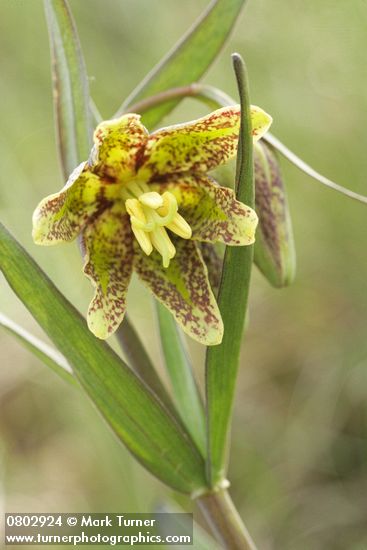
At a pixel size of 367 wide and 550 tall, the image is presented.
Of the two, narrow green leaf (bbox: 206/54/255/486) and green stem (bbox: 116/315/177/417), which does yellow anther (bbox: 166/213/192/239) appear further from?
green stem (bbox: 116/315/177/417)

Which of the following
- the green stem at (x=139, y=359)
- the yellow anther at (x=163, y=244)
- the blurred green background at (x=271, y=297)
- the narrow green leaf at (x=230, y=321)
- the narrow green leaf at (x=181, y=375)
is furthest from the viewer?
the blurred green background at (x=271, y=297)

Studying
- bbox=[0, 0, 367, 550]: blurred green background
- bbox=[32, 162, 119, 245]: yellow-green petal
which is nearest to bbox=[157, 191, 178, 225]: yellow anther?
bbox=[32, 162, 119, 245]: yellow-green petal

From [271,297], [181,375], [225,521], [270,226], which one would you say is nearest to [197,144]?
[270,226]

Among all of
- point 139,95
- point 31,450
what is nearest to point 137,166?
point 139,95

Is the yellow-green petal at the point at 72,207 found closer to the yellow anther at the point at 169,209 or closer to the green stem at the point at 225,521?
the yellow anther at the point at 169,209

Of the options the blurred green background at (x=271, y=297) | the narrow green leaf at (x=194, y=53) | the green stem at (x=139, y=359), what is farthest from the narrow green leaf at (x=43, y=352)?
the blurred green background at (x=271, y=297)

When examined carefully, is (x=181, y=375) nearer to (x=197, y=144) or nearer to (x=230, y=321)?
(x=230, y=321)
